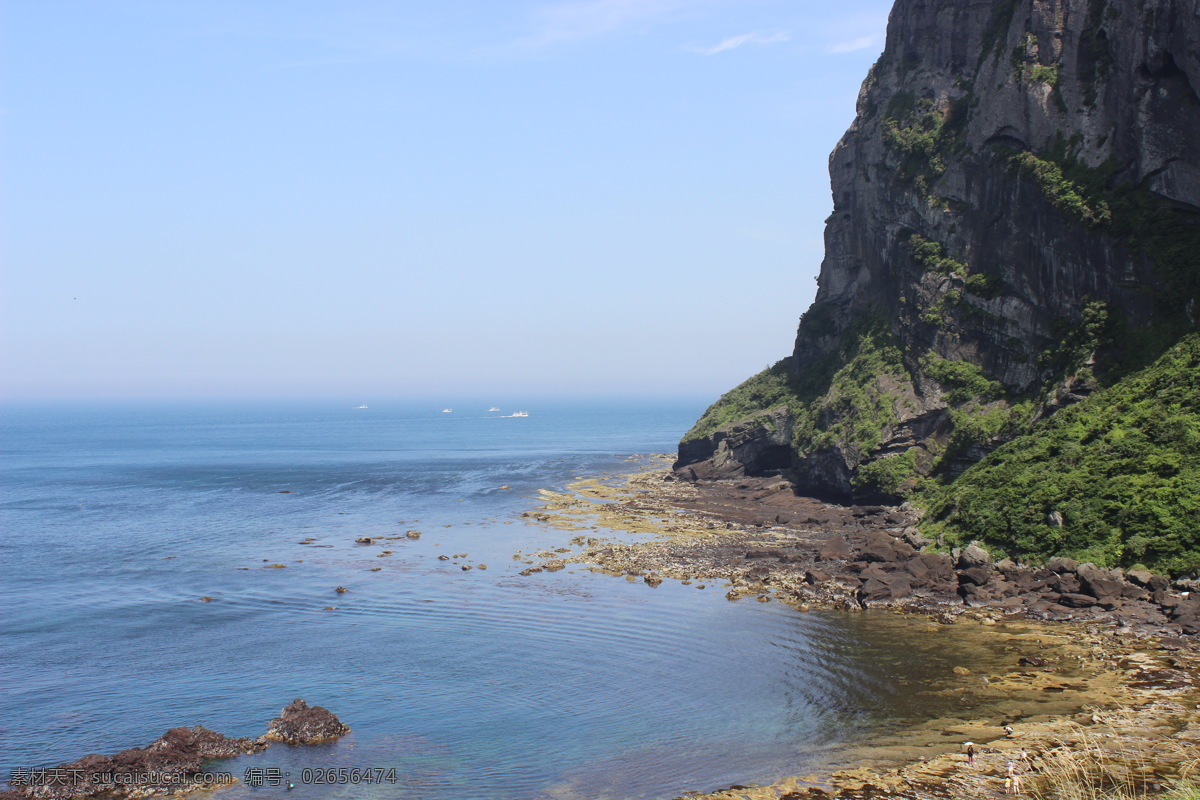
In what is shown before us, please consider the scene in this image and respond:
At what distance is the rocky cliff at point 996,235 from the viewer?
5772 cm

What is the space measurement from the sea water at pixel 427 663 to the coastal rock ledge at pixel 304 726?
1.64ft

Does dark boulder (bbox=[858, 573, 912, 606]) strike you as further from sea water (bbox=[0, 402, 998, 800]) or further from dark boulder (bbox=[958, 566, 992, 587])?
sea water (bbox=[0, 402, 998, 800])

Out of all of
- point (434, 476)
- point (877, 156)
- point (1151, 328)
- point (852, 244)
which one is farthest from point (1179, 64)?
point (434, 476)

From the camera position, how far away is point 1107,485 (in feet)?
154

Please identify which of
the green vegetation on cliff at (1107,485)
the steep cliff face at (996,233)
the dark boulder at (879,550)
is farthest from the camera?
the steep cliff face at (996,233)

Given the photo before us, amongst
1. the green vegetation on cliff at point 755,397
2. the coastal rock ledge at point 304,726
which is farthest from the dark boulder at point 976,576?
the green vegetation on cliff at point 755,397

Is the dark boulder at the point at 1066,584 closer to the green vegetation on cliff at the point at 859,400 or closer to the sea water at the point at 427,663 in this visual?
the sea water at the point at 427,663

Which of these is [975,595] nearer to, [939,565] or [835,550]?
[939,565]

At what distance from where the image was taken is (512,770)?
27297 millimetres

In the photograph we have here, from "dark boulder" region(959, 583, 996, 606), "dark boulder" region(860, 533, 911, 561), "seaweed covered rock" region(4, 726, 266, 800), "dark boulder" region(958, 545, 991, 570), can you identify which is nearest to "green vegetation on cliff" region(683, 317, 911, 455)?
"dark boulder" region(860, 533, 911, 561)

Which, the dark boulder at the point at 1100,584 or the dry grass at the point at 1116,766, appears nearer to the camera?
the dry grass at the point at 1116,766

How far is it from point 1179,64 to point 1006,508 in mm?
29853

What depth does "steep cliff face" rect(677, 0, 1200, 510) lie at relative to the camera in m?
57.7

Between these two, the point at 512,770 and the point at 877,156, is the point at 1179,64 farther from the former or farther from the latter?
the point at 512,770
